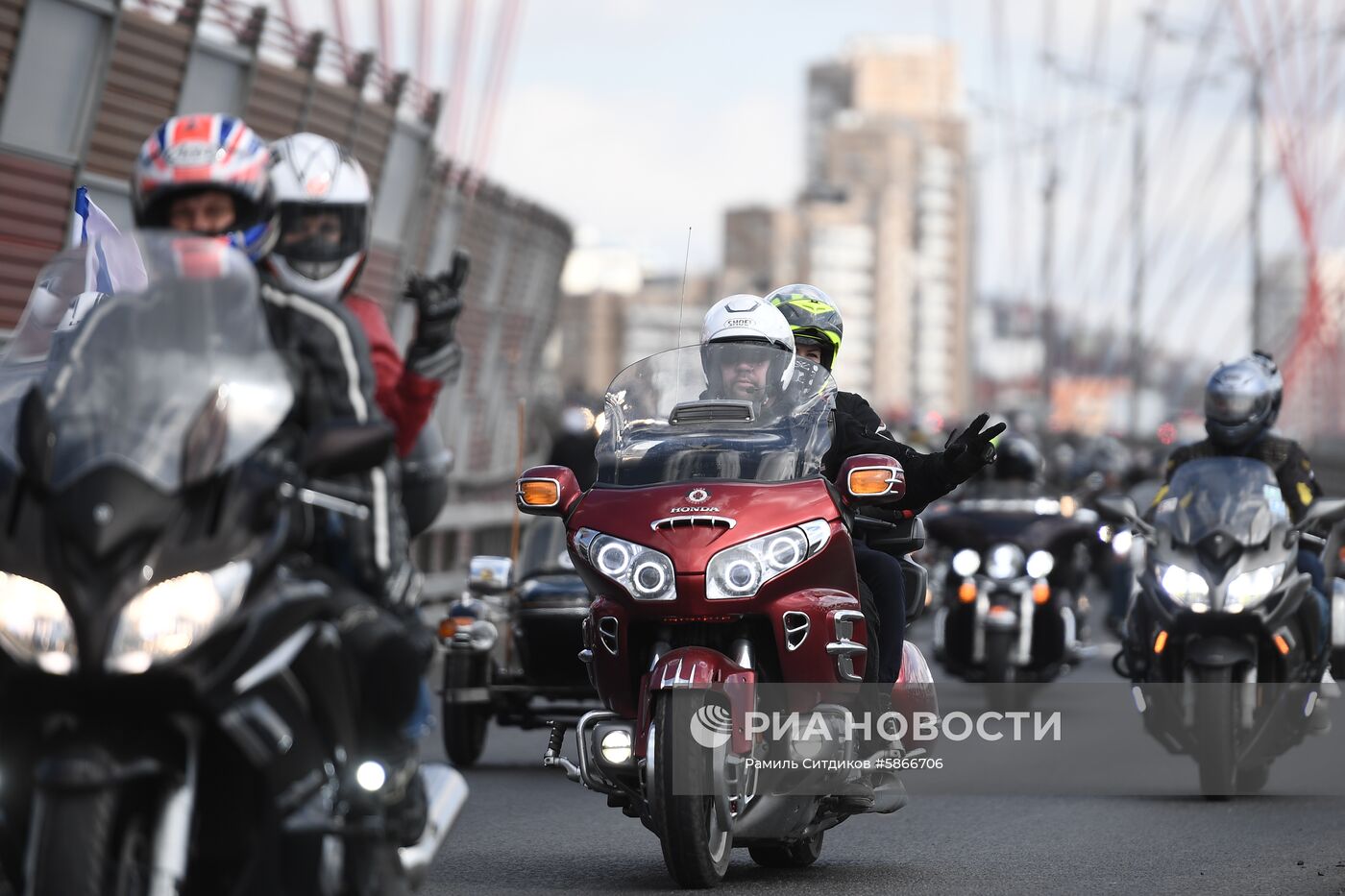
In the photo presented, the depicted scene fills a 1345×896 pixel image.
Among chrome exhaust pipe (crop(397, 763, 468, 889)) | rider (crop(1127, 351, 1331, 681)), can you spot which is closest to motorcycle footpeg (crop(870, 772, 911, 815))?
chrome exhaust pipe (crop(397, 763, 468, 889))

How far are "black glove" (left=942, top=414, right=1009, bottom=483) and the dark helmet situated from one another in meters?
8.42

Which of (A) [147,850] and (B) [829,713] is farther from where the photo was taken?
(B) [829,713]

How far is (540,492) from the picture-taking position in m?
8.17

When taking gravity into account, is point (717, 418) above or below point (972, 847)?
above

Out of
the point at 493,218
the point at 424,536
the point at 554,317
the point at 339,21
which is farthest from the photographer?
the point at 554,317

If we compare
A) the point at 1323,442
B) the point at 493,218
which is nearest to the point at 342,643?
the point at 493,218

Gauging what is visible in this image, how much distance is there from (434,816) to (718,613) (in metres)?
2.04

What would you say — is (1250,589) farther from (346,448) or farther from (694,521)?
(346,448)

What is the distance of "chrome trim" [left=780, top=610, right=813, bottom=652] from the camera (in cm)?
788

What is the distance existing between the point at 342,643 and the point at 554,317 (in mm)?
45467

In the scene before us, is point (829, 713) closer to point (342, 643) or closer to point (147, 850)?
point (342, 643)

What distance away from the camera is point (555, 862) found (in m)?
8.94

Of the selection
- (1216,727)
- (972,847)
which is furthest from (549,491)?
(1216,727)

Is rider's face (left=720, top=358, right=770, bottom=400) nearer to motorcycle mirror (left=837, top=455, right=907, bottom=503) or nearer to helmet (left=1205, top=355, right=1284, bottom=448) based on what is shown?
motorcycle mirror (left=837, top=455, right=907, bottom=503)
